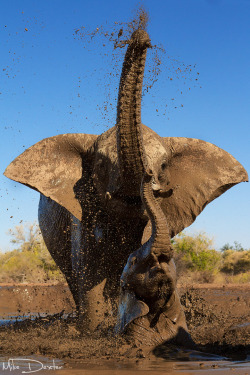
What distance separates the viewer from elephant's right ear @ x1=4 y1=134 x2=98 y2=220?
258 inches

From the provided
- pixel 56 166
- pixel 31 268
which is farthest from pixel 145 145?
pixel 31 268

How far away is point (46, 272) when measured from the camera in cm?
2403

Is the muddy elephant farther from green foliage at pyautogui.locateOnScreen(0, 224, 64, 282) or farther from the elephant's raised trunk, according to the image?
green foliage at pyautogui.locateOnScreen(0, 224, 64, 282)

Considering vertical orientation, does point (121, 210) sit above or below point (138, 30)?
below

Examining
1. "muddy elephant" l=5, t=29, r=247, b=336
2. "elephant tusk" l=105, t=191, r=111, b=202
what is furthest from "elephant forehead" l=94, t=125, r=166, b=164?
"elephant tusk" l=105, t=191, r=111, b=202

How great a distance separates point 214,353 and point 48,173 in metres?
2.90

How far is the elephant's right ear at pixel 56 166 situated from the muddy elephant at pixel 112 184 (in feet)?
0.04

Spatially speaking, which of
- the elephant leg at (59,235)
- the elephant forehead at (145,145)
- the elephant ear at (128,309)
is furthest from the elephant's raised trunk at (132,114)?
A: the elephant leg at (59,235)

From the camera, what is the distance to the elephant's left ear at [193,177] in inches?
278

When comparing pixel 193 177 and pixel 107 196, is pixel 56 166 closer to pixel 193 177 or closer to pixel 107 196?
pixel 107 196

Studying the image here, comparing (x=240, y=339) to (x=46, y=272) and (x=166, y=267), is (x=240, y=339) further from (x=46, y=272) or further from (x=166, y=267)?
(x=46, y=272)

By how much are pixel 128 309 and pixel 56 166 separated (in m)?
2.41

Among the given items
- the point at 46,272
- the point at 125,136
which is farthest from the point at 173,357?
the point at 46,272
